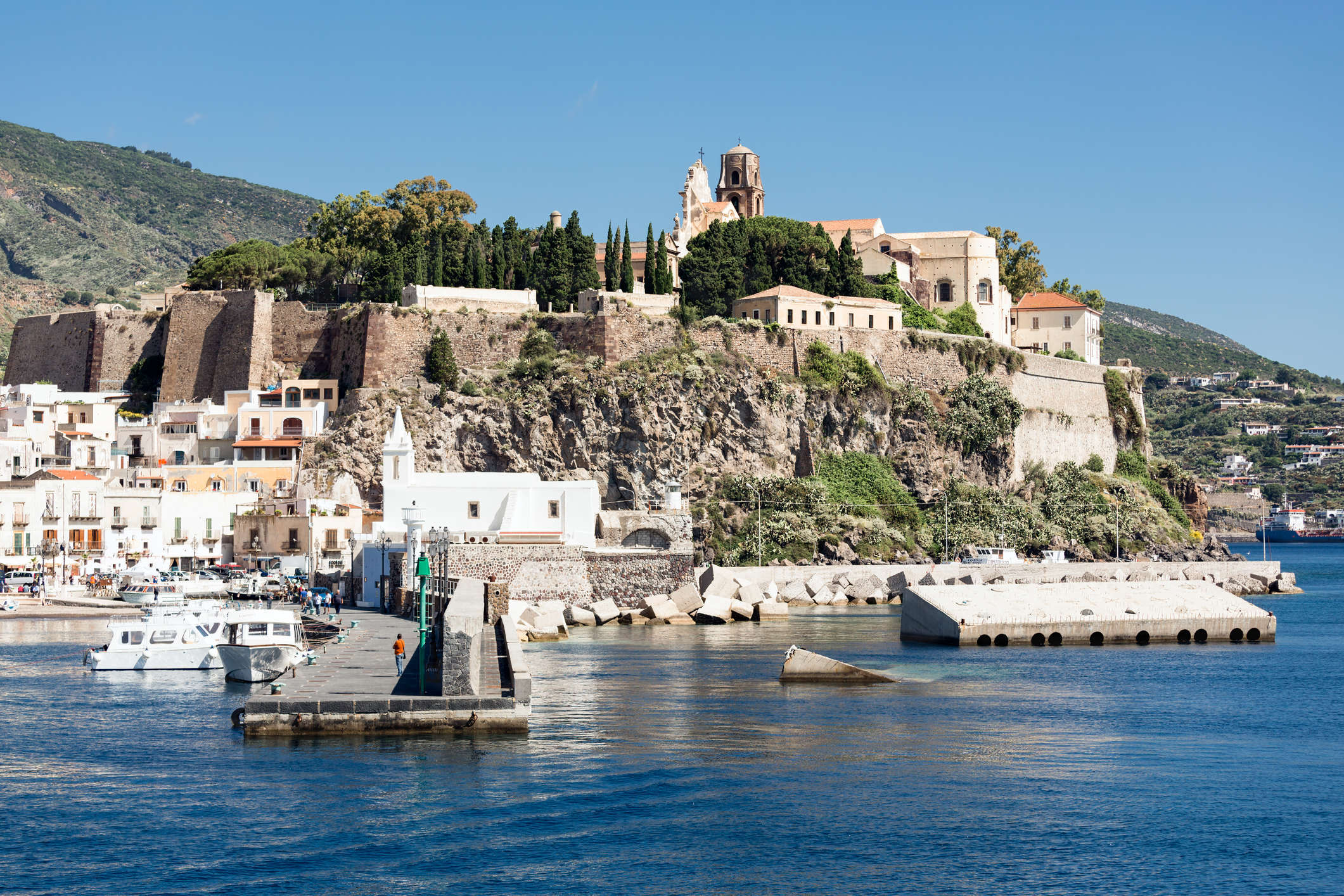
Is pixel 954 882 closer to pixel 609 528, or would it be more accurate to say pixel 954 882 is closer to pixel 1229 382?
pixel 609 528

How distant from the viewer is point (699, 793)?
21.0m

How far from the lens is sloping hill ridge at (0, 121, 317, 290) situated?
16262 cm

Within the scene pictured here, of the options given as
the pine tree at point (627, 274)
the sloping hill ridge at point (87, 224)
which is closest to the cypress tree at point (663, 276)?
the pine tree at point (627, 274)

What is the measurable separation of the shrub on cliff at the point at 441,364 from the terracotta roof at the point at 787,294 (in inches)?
600

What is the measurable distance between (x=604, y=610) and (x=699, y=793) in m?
25.3

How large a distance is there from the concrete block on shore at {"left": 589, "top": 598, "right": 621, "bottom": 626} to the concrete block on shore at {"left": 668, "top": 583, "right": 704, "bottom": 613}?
75.2 inches

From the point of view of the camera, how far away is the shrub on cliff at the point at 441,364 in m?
63.2

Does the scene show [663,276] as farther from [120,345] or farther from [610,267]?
[120,345]

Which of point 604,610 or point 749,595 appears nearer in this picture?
point 604,610

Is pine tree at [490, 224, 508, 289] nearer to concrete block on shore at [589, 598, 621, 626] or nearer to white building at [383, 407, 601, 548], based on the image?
white building at [383, 407, 601, 548]

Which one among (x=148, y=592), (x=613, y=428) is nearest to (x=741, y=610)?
(x=613, y=428)

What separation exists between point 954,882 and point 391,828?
6.78 meters

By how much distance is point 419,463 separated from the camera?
6062cm

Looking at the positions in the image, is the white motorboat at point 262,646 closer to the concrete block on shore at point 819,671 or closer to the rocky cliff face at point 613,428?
the concrete block on shore at point 819,671
